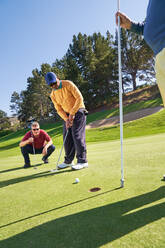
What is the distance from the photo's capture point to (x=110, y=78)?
124ft

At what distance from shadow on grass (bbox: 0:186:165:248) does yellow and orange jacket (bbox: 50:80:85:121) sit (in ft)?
8.08

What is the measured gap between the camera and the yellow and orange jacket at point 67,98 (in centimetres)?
395

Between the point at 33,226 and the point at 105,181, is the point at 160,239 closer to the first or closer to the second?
the point at 33,226

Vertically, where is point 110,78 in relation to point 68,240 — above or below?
above

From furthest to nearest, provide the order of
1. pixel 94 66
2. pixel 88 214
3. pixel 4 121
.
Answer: pixel 4 121, pixel 94 66, pixel 88 214

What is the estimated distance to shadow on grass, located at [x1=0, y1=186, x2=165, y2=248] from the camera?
50.6 inches

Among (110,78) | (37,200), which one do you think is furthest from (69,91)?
(110,78)

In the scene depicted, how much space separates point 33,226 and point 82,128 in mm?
2550

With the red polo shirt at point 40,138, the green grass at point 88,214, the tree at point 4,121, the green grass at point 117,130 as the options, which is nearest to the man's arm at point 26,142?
the red polo shirt at point 40,138

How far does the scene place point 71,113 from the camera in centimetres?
389

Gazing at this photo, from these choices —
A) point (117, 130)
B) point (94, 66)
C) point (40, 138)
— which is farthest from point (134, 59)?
point (40, 138)

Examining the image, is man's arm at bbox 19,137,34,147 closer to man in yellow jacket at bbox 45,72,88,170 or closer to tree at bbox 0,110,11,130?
man in yellow jacket at bbox 45,72,88,170

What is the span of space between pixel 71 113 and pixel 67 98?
1.26 feet

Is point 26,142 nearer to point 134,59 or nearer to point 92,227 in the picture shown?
point 92,227
